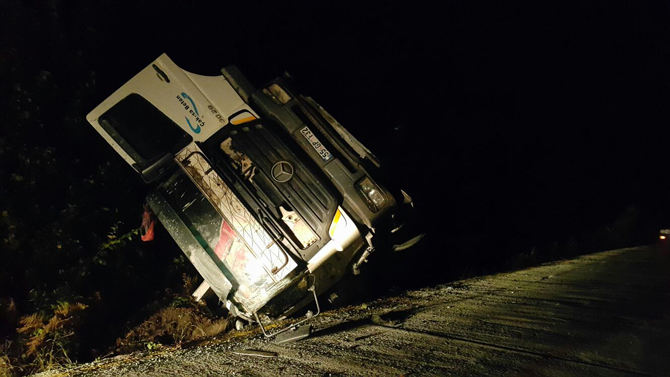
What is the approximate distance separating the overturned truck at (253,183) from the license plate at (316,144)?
0.04ft

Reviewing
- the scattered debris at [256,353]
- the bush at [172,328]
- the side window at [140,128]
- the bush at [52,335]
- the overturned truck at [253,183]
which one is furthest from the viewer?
the side window at [140,128]

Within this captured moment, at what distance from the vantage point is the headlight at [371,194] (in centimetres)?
412

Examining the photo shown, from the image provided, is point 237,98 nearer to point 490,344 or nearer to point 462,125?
point 490,344

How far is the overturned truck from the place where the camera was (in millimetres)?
3910

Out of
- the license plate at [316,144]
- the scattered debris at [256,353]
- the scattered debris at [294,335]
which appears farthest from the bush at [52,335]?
the license plate at [316,144]

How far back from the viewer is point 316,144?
443cm

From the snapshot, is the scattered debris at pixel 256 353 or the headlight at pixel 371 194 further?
the headlight at pixel 371 194

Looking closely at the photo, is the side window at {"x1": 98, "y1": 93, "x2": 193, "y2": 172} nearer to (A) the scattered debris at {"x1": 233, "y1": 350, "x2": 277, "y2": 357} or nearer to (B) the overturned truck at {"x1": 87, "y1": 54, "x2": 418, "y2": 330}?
(B) the overturned truck at {"x1": 87, "y1": 54, "x2": 418, "y2": 330}

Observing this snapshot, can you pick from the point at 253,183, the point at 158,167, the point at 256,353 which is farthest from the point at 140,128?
the point at 256,353

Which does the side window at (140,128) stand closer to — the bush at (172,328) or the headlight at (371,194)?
the bush at (172,328)

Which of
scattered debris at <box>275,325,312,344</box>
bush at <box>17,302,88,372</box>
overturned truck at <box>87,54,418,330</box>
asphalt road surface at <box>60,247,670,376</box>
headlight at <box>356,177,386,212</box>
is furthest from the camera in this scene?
headlight at <box>356,177,386,212</box>

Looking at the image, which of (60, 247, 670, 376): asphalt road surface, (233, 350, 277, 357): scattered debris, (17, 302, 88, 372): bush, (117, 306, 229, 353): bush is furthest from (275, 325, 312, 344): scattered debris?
(17, 302, 88, 372): bush

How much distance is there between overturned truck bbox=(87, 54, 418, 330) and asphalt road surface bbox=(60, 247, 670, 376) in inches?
23.8

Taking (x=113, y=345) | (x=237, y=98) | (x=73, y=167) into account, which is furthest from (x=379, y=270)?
(x=73, y=167)
